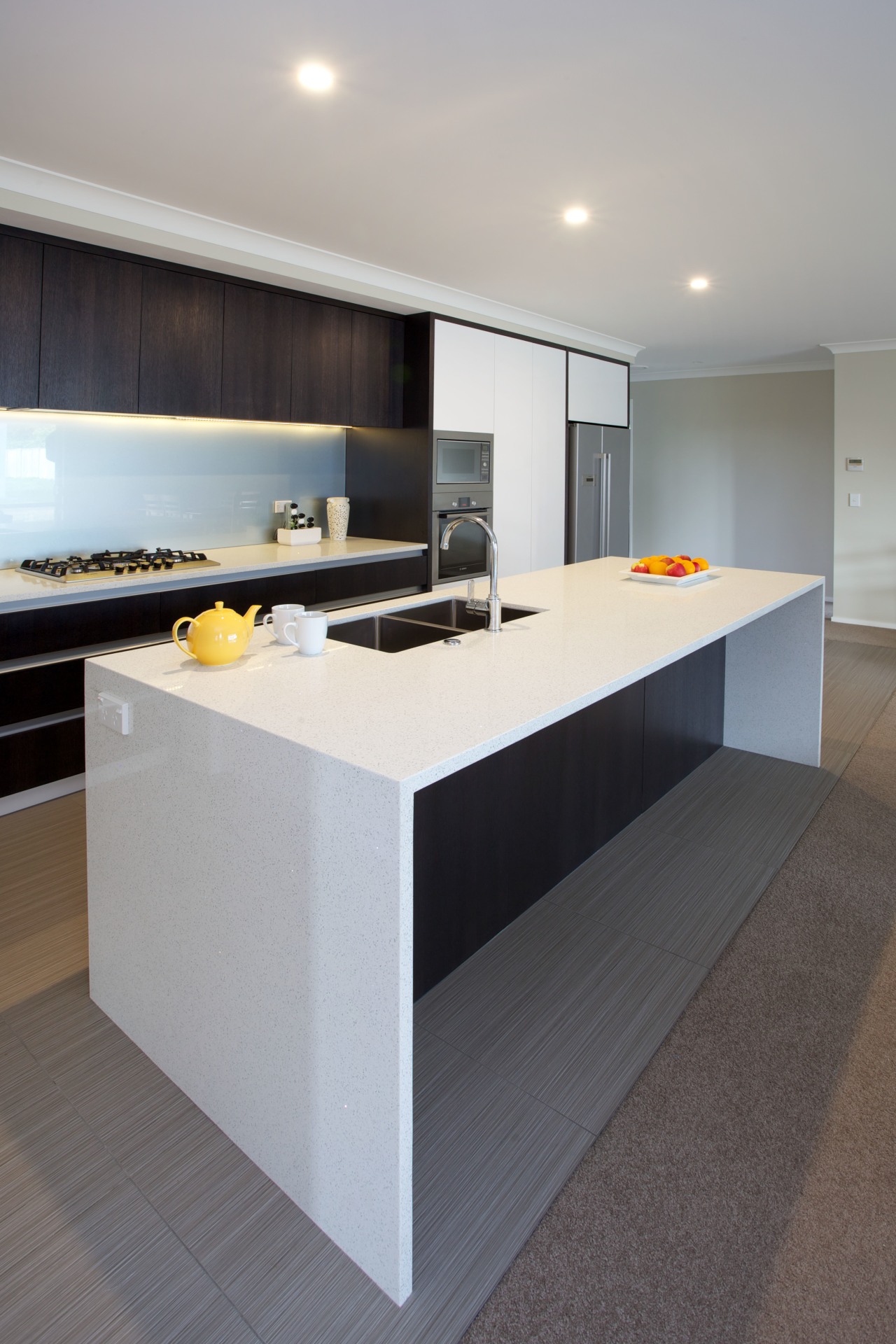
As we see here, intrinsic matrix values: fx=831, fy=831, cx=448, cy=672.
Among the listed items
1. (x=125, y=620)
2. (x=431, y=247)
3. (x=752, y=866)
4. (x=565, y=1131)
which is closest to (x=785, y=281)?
(x=431, y=247)

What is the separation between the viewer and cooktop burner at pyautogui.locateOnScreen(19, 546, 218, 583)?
3406 millimetres

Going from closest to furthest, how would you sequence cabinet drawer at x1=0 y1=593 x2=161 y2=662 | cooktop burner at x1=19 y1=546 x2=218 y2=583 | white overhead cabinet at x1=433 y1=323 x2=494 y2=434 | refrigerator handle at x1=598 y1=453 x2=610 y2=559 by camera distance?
cabinet drawer at x1=0 y1=593 x2=161 y2=662, cooktop burner at x1=19 y1=546 x2=218 y2=583, white overhead cabinet at x1=433 y1=323 x2=494 y2=434, refrigerator handle at x1=598 y1=453 x2=610 y2=559

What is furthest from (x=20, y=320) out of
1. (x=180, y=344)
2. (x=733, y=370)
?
(x=733, y=370)

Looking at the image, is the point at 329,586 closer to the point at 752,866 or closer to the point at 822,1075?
the point at 752,866

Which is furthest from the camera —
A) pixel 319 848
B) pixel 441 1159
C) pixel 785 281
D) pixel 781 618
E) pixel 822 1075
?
pixel 785 281

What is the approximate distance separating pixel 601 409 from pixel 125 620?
178 inches

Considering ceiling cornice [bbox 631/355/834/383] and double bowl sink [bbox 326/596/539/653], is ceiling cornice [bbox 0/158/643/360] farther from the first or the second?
ceiling cornice [bbox 631/355/834/383]

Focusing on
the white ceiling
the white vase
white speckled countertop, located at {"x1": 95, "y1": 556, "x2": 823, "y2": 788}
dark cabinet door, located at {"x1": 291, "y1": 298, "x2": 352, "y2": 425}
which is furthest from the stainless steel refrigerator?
white speckled countertop, located at {"x1": 95, "y1": 556, "x2": 823, "y2": 788}

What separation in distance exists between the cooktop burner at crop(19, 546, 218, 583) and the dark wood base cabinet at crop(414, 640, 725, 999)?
195 centimetres

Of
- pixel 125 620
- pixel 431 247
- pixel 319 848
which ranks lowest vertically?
Result: pixel 319 848

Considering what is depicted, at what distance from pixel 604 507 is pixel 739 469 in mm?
2550

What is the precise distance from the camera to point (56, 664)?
3.31 meters

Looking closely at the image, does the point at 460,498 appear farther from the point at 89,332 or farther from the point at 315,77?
the point at 315,77

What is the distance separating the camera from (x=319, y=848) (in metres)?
1.39
